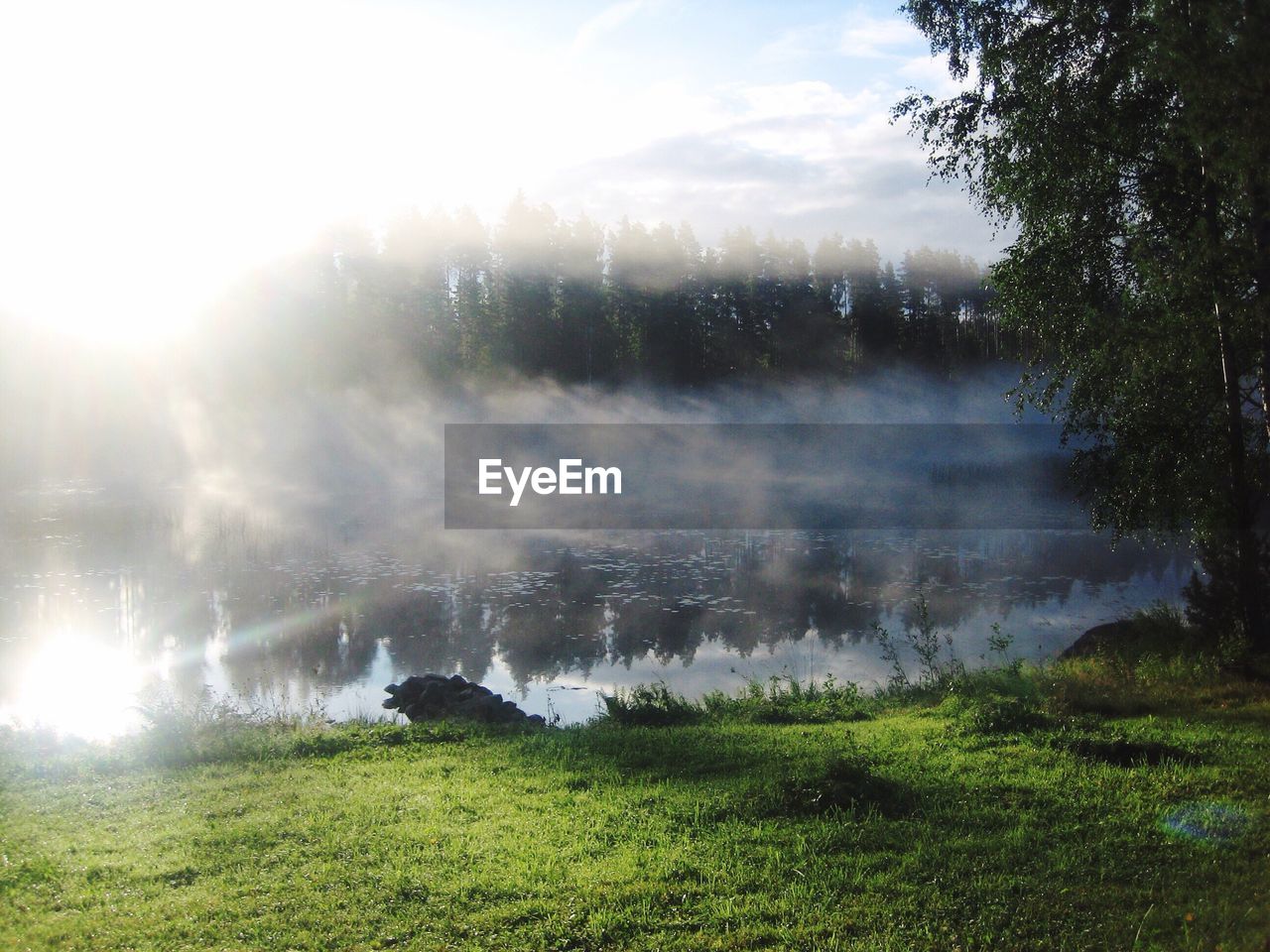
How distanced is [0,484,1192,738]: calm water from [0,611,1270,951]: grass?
4173mm

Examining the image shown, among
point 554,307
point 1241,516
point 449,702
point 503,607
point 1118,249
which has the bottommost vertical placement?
point 449,702

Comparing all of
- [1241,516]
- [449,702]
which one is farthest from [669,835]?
[1241,516]

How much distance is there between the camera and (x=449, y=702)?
14.1 meters

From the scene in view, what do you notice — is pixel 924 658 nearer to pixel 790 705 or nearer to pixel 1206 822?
pixel 790 705

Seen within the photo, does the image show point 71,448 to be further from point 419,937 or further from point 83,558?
point 419,937

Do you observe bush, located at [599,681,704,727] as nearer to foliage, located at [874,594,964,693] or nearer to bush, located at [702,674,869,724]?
bush, located at [702,674,869,724]

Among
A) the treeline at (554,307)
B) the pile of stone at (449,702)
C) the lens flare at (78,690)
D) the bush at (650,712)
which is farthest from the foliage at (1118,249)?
the treeline at (554,307)

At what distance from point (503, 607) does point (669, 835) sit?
15.0 m

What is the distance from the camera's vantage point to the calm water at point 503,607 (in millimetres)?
16875

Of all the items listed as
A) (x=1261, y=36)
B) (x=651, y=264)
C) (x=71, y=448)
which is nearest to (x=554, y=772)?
(x=1261, y=36)

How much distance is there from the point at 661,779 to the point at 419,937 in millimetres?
3554

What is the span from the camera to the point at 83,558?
28906mm

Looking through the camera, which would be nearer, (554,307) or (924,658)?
(924,658)

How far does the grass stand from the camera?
6055 mm
